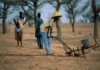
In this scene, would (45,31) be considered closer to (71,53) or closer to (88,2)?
(71,53)

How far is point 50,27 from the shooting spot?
62.6ft

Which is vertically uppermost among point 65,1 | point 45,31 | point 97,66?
point 65,1

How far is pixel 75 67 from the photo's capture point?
15.3 meters

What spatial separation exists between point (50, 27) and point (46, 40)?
2.11 feet

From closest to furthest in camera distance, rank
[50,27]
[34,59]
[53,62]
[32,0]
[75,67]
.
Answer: [75,67], [53,62], [34,59], [50,27], [32,0]

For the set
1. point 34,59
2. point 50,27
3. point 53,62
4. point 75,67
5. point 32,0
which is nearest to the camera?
point 75,67

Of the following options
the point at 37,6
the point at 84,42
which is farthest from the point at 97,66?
the point at 37,6

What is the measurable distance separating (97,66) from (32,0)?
1049 inches

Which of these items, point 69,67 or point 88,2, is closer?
point 69,67

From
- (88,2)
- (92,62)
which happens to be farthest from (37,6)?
(92,62)

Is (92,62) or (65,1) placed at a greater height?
(65,1)

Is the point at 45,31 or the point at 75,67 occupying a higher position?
the point at 45,31

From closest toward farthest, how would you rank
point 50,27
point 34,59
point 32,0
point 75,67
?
point 75,67, point 34,59, point 50,27, point 32,0

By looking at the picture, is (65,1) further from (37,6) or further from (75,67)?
(75,67)
